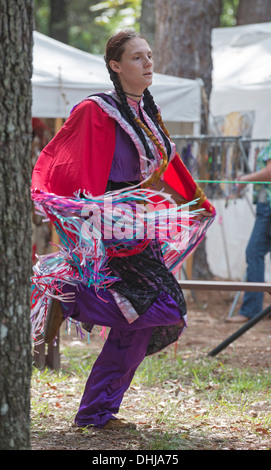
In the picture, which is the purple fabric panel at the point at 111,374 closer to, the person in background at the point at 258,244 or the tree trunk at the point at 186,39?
the person in background at the point at 258,244

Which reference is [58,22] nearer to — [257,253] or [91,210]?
[257,253]

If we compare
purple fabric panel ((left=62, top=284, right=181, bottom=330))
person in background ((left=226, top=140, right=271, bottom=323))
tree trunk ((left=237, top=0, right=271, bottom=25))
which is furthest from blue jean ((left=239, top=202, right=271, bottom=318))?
tree trunk ((left=237, top=0, right=271, bottom=25))

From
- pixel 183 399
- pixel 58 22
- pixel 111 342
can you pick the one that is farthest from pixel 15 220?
pixel 58 22

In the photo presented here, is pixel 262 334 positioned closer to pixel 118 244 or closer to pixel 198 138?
pixel 198 138

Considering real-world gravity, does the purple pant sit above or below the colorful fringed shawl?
below

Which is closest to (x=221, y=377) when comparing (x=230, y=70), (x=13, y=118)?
(x=13, y=118)

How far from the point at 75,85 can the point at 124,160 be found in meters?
3.27

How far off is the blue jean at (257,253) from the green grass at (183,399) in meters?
1.44

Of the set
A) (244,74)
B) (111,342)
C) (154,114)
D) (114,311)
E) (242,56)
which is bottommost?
(111,342)

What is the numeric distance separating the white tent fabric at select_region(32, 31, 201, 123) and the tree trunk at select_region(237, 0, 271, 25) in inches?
298

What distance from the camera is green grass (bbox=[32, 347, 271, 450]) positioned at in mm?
3647

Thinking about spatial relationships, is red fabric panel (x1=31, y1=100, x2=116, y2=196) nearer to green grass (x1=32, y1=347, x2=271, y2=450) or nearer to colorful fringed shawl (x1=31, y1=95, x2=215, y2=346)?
colorful fringed shawl (x1=31, y1=95, x2=215, y2=346)

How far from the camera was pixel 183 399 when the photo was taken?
452 centimetres

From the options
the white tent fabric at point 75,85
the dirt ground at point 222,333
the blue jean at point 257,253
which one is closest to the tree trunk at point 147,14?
the white tent fabric at point 75,85
